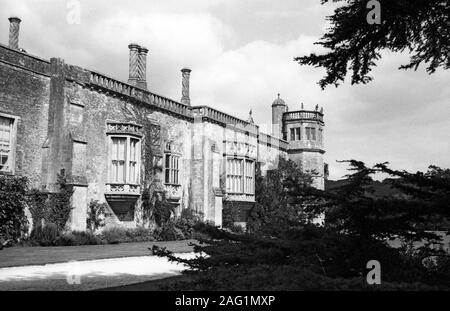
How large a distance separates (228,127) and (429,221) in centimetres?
2273

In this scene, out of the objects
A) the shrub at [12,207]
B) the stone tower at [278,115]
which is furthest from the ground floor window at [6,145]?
the stone tower at [278,115]

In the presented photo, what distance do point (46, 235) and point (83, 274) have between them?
734 cm

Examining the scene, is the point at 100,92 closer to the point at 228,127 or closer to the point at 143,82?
the point at 143,82

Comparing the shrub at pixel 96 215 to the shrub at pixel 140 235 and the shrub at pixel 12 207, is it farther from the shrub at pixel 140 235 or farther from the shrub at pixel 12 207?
the shrub at pixel 12 207

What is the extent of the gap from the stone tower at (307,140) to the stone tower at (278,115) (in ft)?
1.95

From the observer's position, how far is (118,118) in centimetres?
1961

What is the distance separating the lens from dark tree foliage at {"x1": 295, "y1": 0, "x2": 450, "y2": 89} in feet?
17.2

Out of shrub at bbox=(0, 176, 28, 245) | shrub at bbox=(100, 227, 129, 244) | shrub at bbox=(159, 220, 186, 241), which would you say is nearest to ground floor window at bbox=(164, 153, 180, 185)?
shrub at bbox=(159, 220, 186, 241)

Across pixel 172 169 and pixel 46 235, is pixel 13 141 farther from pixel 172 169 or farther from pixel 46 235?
pixel 172 169

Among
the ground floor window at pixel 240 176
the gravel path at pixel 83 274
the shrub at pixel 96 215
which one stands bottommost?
the gravel path at pixel 83 274

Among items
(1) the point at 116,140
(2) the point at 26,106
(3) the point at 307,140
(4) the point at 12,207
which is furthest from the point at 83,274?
(3) the point at 307,140

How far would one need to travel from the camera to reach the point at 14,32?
58.8ft

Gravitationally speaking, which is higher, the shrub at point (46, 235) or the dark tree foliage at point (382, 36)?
the dark tree foliage at point (382, 36)

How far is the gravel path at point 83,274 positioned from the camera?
7.35 meters
